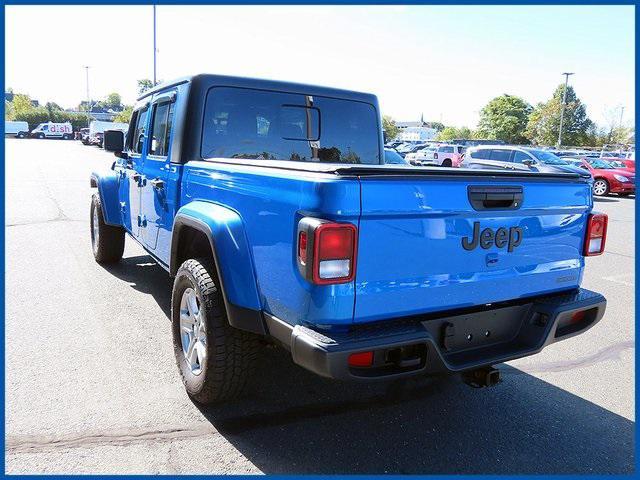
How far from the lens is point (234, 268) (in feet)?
9.41

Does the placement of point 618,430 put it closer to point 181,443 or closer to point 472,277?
point 472,277

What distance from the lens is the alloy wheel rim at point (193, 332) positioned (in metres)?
3.22

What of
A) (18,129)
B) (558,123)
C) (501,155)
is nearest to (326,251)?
(501,155)

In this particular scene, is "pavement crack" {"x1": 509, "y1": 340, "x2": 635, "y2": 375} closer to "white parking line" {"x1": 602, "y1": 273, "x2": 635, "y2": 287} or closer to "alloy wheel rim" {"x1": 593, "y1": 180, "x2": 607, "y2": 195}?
A: "white parking line" {"x1": 602, "y1": 273, "x2": 635, "y2": 287}

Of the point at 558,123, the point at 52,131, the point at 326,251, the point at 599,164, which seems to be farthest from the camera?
the point at 558,123

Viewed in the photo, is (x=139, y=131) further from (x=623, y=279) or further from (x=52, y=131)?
(x=52, y=131)

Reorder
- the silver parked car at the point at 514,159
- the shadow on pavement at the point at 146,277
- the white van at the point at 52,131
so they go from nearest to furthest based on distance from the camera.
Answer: the shadow on pavement at the point at 146,277 < the silver parked car at the point at 514,159 < the white van at the point at 52,131

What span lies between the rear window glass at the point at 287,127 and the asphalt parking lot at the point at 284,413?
5.23 feet

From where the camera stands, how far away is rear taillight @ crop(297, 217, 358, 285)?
228 cm

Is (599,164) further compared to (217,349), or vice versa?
(599,164)

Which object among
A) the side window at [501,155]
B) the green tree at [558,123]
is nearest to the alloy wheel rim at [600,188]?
the side window at [501,155]

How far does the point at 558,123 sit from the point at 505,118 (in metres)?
26.0

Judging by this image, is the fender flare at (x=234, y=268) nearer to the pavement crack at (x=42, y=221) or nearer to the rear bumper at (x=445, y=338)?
the rear bumper at (x=445, y=338)

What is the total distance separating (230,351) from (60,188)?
45.9 ft
